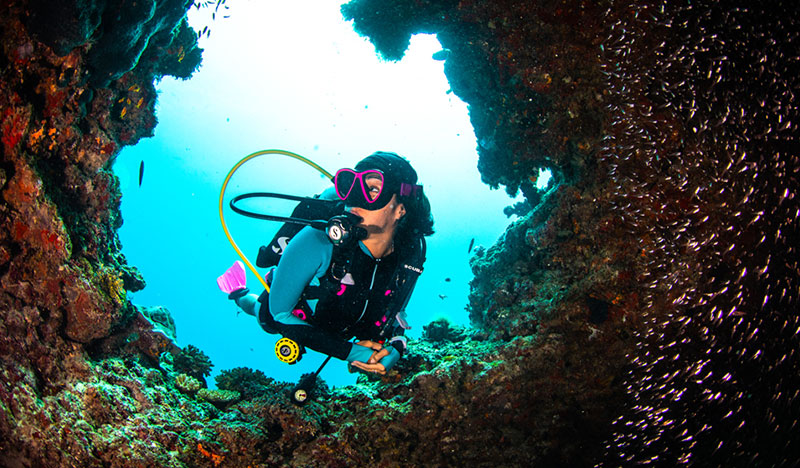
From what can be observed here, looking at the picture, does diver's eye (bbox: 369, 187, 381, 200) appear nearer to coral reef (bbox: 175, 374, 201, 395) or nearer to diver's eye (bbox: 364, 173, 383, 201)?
diver's eye (bbox: 364, 173, 383, 201)

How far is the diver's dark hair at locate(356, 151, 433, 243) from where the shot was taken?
149 inches

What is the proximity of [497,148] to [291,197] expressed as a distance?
4.10 m

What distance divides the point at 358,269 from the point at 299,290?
798 mm

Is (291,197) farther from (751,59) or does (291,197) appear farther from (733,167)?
(751,59)

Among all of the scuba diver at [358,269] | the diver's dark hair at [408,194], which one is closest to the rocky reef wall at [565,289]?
the scuba diver at [358,269]

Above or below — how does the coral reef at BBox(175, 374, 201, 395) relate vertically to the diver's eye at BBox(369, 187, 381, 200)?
below

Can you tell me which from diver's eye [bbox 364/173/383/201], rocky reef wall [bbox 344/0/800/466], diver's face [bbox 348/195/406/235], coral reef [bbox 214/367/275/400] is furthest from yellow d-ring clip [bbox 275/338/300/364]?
rocky reef wall [bbox 344/0/800/466]

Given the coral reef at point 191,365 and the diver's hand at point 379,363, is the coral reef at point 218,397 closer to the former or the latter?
the coral reef at point 191,365

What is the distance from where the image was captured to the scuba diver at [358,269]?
337cm

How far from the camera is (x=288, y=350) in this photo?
3.47 metres

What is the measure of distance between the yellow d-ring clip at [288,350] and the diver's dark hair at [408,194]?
1.89 m

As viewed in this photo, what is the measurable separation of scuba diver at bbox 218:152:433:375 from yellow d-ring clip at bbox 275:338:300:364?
0.31 feet

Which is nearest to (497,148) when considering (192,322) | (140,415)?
(140,415)

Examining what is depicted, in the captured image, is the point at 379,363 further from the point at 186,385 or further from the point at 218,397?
the point at 186,385
